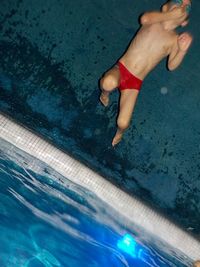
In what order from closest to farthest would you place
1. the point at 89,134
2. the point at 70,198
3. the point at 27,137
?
the point at 70,198 < the point at 27,137 < the point at 89,134

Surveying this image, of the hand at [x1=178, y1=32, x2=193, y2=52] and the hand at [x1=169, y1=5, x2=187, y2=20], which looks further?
the hand at [x1=178, y1=32, x2=193, y2=52]

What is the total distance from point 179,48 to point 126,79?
0.93 metres

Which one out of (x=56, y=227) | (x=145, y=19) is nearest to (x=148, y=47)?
(x=145, y=19)

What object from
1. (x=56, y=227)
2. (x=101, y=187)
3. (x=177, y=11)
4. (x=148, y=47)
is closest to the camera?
(x=56, y=227)

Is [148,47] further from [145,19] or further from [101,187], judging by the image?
[101,187]

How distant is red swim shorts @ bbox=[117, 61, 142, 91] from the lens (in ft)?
16.4

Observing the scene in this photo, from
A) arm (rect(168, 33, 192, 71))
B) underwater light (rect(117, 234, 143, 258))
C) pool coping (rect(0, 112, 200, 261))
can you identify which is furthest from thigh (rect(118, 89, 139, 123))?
underwater light (rect(117, 234, 143, 258))

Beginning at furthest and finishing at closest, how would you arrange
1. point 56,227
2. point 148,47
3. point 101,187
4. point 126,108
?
point 101,187 < point 126,108 < point 148,47 < point 56,227

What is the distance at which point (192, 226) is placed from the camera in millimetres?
6543

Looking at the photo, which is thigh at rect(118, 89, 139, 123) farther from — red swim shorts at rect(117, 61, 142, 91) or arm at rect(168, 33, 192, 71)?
arm at rect(168, 33, 192, 71)

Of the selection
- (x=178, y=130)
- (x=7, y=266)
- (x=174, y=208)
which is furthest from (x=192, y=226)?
(x=7, y=266)

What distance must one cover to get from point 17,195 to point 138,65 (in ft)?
8.11

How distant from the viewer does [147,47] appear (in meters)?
4.98

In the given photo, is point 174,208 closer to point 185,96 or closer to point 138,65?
point 185,96
